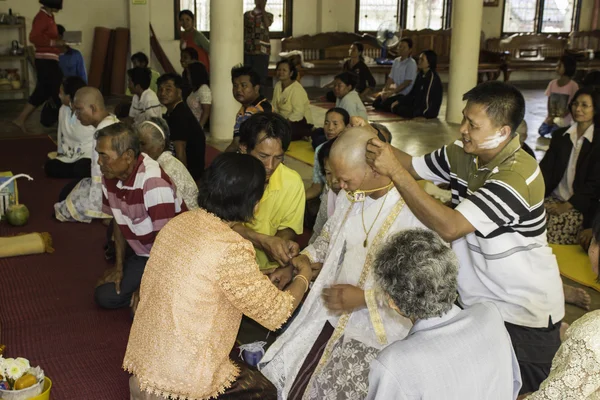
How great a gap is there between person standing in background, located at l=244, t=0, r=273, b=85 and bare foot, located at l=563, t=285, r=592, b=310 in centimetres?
660

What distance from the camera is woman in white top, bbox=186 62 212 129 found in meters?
8.98

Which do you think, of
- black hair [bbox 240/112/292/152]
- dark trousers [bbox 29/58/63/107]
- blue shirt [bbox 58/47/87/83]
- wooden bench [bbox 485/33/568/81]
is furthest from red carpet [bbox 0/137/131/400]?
wooden bench [bbox 485/33/568/81]

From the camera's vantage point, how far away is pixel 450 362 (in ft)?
6.39

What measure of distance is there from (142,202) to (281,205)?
731 millimetres

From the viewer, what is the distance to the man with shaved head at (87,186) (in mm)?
5410

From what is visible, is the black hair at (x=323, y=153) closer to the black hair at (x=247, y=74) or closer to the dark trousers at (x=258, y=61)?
the black hair at (x=247, y=74)

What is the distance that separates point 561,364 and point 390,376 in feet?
1.50

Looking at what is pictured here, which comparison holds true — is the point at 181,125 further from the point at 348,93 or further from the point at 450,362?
the point at 450,362

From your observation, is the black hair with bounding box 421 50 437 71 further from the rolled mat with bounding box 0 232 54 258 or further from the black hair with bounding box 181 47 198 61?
the rolled mat with bounding box 0 232 54 258

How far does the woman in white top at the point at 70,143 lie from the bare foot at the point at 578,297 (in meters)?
4.07

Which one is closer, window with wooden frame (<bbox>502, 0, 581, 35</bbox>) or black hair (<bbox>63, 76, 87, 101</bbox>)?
black hair (<bbox>63, 76, 87, 101</bbox>)

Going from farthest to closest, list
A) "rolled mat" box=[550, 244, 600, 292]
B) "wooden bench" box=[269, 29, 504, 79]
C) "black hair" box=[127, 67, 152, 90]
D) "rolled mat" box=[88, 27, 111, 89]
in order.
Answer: "wooden bench" box=[269, 29, 504, 79] → "rolled mat" box=[88, 27, 111, 89] → "black hair" box=[127, 67, 152, 90] → "rolled mat" box=[550, 244, 600, 292]

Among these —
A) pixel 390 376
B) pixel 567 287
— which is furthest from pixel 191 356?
pixel 567 287

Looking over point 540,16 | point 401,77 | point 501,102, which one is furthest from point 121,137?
point 540,16
